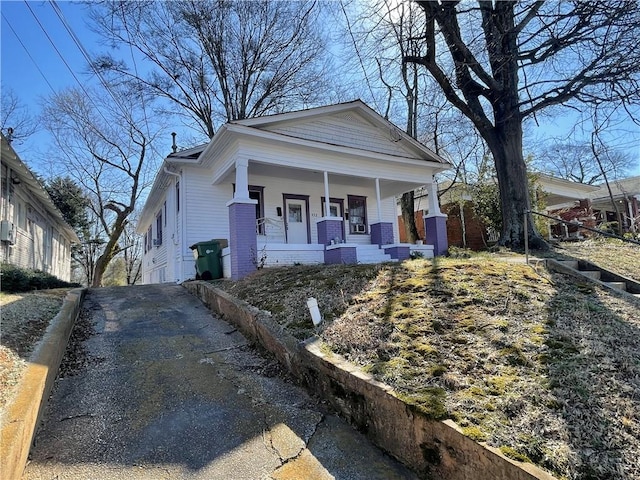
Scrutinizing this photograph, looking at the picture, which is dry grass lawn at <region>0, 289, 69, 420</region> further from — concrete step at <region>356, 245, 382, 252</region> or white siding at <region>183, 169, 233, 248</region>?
concrete step at <region>356, 245, 382, 252</region>

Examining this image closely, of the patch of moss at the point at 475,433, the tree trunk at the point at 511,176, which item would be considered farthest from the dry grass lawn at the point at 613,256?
the patch of moss at the point at 475,433

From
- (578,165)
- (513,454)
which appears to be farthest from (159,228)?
(578,165)

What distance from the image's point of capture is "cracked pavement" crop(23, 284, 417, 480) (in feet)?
8.20

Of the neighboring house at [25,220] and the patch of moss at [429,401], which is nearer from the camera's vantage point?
the patch of moss at [429,401]

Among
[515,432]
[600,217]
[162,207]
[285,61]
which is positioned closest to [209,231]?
[162,207]

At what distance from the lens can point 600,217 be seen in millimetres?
24625

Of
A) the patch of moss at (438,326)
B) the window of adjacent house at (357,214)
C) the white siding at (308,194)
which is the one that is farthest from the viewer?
the window of adjacent house at (357,214)

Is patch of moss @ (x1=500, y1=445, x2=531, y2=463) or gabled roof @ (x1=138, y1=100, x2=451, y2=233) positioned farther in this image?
gabled roof @ (x1=138, y1=100, x2=451, y2=233)

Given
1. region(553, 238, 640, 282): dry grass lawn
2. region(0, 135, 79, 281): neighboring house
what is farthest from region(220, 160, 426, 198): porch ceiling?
region(0, 135, 79, 281): neighboring house

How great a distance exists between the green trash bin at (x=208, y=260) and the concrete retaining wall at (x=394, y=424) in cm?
567

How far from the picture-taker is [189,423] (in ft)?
9.97

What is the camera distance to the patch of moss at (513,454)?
1939mm

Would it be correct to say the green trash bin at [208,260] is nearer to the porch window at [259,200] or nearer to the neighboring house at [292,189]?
the neighboring house at [292,189]

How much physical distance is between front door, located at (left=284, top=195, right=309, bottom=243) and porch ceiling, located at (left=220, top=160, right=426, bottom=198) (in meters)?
0.69
